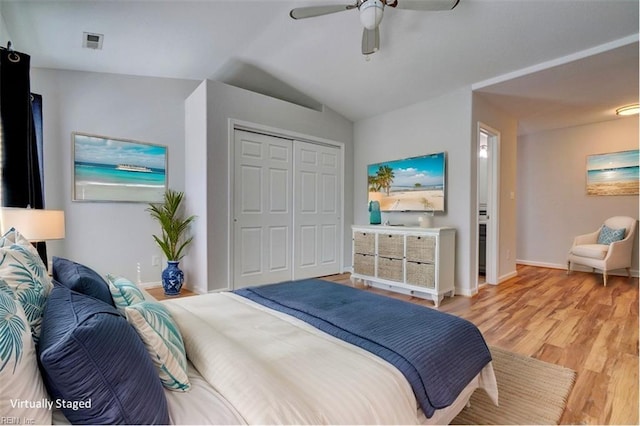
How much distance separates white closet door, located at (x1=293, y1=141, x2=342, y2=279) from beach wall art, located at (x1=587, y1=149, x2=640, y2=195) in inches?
162

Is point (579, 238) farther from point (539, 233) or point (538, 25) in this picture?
point (538, 25)

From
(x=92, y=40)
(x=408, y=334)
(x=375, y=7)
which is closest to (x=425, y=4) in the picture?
(x=375, y=7)

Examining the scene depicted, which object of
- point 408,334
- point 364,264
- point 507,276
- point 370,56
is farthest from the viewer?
point 507,276

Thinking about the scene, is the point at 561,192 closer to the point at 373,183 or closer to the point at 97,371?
the point at 373,183

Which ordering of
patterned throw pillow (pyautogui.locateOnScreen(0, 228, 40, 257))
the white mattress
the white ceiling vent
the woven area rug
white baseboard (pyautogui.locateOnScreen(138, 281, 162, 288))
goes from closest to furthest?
the white mattress, patterned throw pillow (pyautogui.locateOnScreen(0, 228, 40, 257)), the woven area rug, the white ceiling vent, white baseboard (pyautogui.locateOnScreen(138, 281, 162, 288))

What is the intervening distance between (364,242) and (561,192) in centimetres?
384

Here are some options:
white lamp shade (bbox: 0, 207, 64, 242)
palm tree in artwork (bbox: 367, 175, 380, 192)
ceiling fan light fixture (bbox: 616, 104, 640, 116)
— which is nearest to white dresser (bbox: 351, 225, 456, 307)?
palm tree in artwork (bbox: 367, 175, 380, 192)

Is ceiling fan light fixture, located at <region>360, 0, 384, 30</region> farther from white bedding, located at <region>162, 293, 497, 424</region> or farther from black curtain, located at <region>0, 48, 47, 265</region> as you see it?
black curtain, located at <region>0, 48, 47, 265</region>

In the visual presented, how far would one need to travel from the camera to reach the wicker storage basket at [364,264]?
13.2 feet

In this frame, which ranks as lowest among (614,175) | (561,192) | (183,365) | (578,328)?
(578,328)

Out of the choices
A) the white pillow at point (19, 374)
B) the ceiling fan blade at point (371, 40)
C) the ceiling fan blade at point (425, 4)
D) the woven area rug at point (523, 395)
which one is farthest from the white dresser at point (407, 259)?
the white pillow at point (19, 374)

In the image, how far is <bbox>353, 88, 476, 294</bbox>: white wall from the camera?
3.69 m

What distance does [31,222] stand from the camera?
5.86 ft

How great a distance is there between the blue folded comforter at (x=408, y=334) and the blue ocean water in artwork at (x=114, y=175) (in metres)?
2.75
